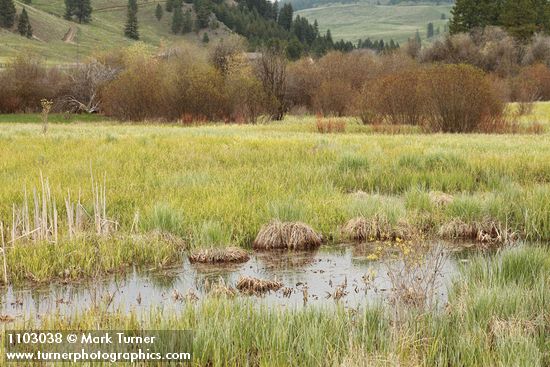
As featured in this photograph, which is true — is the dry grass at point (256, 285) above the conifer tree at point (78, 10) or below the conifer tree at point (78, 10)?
below

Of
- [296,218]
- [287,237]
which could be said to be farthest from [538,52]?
[287,237]

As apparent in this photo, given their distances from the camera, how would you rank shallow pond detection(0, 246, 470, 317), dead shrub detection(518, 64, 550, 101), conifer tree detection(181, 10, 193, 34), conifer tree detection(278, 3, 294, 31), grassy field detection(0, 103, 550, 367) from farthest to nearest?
conifer tree detection(278, 3, 294, 31) < conifer tree detection(181, 10, 193, 34) < dead shrub detection(518, 64, 550, 101) < shallow pond detection(0, 246, 470, 317) < grassy field detection(0, 103, 550, 367)

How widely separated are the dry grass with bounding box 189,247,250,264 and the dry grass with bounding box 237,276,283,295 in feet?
4.26

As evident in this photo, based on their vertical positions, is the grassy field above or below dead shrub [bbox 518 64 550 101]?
above

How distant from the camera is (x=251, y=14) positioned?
168 metres

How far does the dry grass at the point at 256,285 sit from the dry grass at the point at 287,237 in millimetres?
1877

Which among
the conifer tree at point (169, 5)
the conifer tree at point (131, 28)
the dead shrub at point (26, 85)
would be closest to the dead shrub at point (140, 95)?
the dead shrub at point (26, 85)

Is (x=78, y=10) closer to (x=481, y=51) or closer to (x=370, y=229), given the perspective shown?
(x=481, y=51)

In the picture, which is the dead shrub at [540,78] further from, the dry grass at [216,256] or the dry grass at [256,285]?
the dry grass at [256,285]

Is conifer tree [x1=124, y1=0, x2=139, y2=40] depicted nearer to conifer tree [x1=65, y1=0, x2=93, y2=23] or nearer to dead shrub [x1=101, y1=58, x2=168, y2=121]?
conifer tree [x1=65, y1=0, x2=93, y2=23]

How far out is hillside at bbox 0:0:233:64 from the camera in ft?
389

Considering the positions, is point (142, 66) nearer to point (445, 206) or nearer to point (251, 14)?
point (445, 206)

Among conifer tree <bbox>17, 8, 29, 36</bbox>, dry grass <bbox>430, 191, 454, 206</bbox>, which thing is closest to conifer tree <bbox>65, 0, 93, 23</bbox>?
conifer tree <bbox>17, 8, 29, 36</bbox>

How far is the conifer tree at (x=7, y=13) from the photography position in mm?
124125
